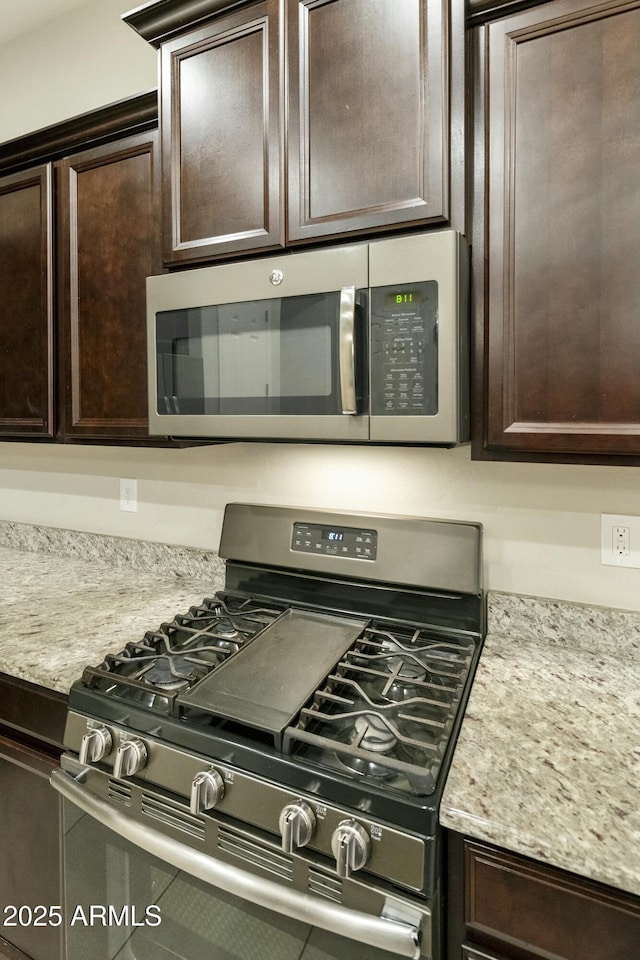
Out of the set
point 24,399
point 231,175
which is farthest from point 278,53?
point 24,399

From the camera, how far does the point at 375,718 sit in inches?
38.9

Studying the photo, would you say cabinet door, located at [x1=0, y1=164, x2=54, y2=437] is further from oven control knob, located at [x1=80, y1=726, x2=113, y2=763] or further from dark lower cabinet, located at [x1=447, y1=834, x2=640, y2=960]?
dark lower cabinet, located at [x1=447, y1=834, x2=640, y2=960]

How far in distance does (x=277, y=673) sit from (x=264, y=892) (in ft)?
1.17

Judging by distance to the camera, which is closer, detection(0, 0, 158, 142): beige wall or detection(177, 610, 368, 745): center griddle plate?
detection(177, 610, 368, 745): center griddle plate

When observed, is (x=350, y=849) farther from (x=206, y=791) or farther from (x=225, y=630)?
(x=225, y=630)

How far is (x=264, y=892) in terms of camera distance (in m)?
0.86

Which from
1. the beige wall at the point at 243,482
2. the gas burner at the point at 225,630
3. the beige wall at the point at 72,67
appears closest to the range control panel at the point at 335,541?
the beige wall at the point at 243,482

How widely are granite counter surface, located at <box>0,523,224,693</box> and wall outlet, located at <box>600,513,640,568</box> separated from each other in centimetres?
110

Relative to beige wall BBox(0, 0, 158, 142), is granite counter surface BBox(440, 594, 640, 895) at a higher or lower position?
lower

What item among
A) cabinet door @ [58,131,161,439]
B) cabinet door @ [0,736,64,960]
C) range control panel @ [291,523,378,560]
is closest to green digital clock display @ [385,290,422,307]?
range control panel @ [291,523,378,560]

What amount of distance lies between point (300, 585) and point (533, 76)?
123cm

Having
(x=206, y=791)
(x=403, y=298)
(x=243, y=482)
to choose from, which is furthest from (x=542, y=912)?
(x=243, y=482)

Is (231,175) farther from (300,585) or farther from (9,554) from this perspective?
(9,554)

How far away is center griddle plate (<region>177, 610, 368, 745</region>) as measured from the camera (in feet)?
3.15
